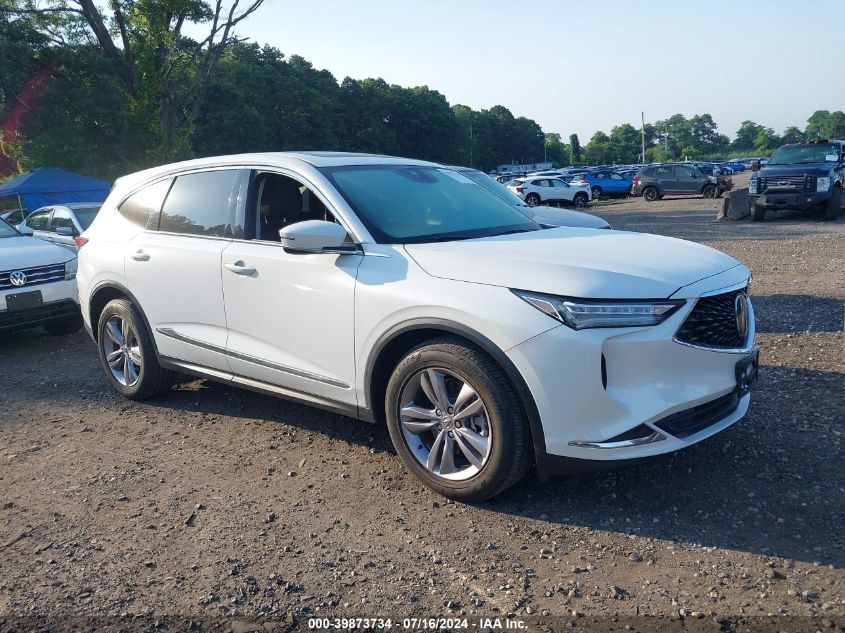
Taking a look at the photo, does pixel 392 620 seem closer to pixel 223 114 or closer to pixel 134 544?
pixel 134 544

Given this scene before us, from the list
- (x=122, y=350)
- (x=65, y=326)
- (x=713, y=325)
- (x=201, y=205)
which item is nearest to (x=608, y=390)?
(x=713, y=325)

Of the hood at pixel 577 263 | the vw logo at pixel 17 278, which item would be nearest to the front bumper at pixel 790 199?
the hood at pixel 577 263

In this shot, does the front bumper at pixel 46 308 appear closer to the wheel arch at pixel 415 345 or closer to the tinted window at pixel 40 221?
the tinted window at pixel 40 221

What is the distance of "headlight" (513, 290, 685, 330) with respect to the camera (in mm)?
3291

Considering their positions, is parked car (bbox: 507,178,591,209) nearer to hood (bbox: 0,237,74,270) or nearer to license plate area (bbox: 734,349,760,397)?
hood (bbox: 0,237,74,270)

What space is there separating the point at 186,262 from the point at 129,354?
1165 millimetres

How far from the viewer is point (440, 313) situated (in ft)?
11.8

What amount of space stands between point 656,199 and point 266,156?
32.6 m

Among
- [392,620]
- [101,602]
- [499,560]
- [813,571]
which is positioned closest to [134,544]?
[101,602]

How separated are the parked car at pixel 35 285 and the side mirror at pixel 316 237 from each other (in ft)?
16.3

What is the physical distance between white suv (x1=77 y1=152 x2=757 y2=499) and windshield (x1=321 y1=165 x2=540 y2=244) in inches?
0.6

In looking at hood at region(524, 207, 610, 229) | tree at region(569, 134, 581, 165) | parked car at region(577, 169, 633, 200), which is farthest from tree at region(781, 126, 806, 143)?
hood at region(524, 207, 610, 229)

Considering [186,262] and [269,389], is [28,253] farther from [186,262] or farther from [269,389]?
[269,389]

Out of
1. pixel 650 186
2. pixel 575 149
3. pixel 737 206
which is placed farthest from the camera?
pixel 575 149
